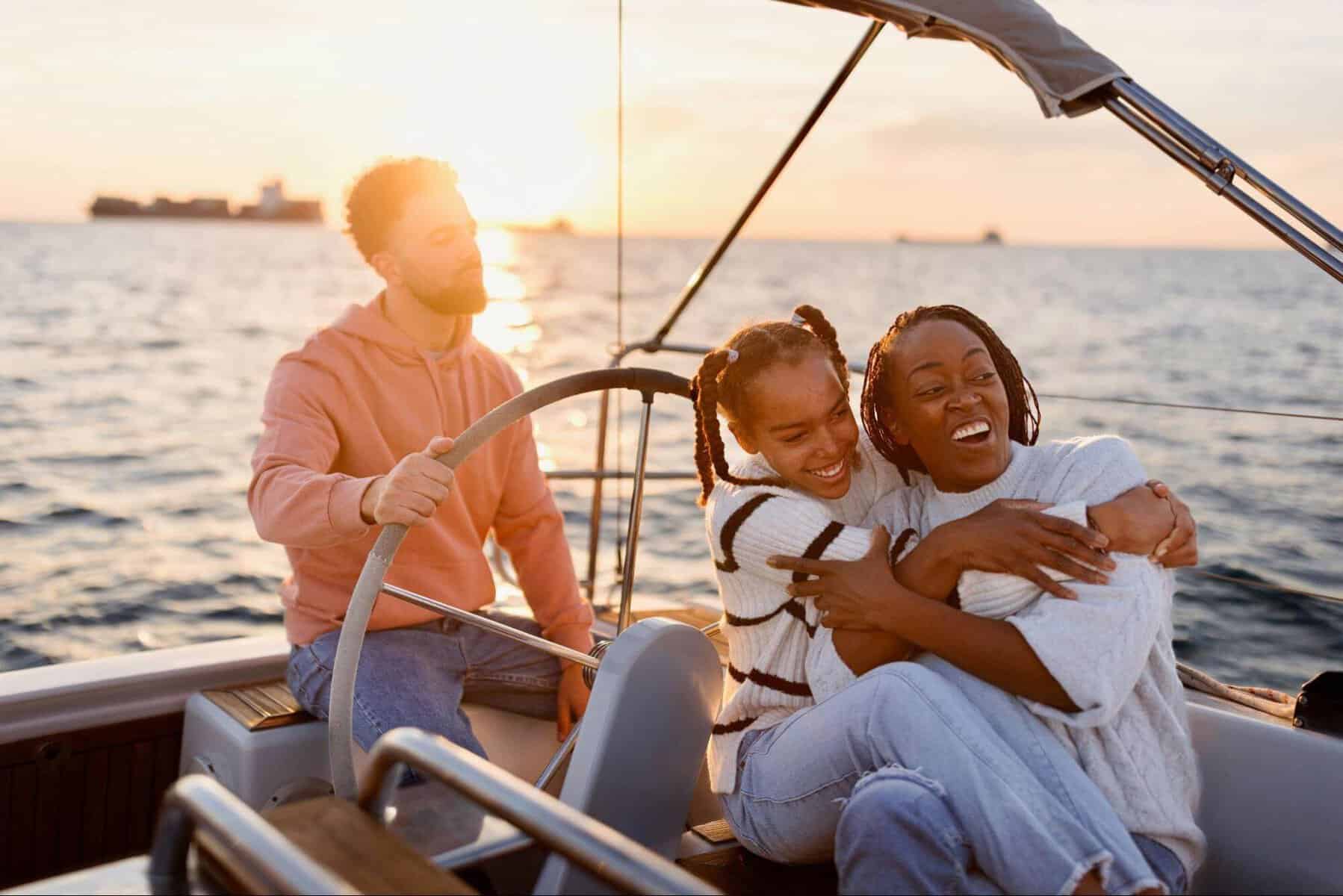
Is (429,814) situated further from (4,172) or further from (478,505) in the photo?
(4,172)

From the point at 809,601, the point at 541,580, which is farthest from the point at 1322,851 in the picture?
the point at 541,580

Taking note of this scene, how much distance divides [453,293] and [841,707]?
104 cm

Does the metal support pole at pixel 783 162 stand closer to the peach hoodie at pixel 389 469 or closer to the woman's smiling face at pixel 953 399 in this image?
the peach hoodie at pixel 389 469

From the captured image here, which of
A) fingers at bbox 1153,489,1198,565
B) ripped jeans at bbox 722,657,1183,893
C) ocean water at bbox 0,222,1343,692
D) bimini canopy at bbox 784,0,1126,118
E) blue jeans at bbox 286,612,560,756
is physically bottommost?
ocean water at bbox 0,222,1343,692

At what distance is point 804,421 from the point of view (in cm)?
155

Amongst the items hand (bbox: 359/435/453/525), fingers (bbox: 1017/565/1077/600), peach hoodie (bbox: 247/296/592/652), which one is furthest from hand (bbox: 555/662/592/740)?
fingers (bbox: 1017/565/1077/600)

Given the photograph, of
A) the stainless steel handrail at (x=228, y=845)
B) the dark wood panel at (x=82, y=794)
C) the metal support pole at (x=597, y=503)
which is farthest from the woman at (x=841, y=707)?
the metal support pole at (x=597, y=503)

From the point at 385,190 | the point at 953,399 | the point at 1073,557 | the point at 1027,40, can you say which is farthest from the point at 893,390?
the point at 385,190

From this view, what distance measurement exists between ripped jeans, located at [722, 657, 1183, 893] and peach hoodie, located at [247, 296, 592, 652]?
0.74 metres

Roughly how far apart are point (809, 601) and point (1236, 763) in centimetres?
60

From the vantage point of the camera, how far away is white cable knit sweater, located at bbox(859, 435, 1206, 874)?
4.54ft

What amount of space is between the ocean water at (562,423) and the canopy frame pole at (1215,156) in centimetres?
61

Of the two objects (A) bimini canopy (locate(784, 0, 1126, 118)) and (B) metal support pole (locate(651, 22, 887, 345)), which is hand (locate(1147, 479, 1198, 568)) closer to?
(A) bimini canopy (locate(784, 0, 1126, 118))

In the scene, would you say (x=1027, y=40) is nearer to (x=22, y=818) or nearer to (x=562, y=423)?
(x=22, y=818)
